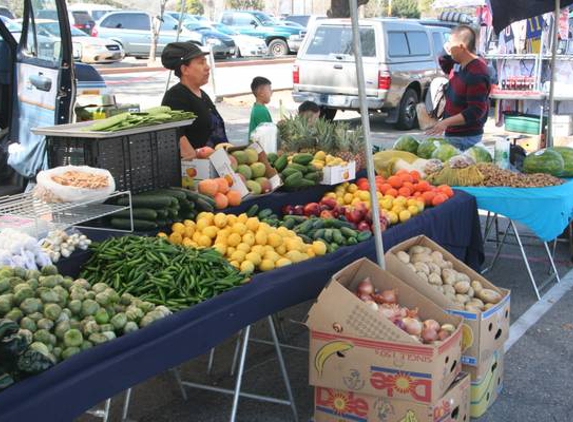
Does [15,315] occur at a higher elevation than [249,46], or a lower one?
lower

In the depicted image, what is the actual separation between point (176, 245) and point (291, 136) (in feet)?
7.63

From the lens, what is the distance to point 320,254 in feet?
13.4

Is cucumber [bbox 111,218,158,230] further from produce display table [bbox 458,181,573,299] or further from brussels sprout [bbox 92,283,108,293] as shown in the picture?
produce display table [bbox 458,181,573,299]

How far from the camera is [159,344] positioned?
2.92 meters

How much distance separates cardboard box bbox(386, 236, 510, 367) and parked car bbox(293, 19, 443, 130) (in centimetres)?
1033

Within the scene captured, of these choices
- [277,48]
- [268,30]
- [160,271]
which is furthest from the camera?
[268,30]

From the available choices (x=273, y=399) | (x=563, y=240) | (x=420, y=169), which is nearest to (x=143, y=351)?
(x=273, y=399)

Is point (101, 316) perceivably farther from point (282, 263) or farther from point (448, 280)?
point (448, 280)

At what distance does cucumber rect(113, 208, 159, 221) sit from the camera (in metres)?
4.02

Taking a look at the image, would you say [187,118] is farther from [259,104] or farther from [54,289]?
[259,104]

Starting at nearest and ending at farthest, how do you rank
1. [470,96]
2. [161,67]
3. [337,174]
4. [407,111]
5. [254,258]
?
[254,258]
[337,174]
[470,96]
[407,111]
[161,67]

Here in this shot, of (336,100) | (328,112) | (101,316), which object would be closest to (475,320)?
(101,316)

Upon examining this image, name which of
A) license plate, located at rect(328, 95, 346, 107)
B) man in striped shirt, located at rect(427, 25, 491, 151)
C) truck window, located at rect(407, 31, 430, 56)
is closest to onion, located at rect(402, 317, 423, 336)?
man in striped shirt, located at rect(427, 25, 491, 151)

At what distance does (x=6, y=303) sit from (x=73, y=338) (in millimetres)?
299
